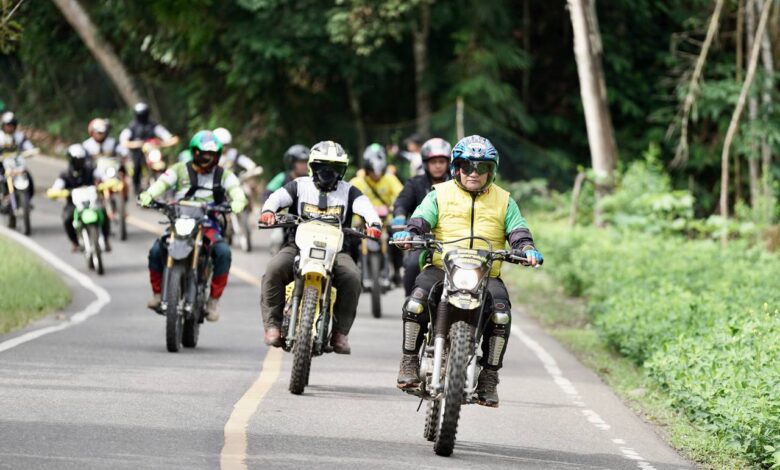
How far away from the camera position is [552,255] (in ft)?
77.4

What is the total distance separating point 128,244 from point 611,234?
884 cm

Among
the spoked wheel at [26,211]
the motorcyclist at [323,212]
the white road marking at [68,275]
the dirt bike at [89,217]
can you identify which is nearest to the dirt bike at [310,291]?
the motorcyclist at [323,212]

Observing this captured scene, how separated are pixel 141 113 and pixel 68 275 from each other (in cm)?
614

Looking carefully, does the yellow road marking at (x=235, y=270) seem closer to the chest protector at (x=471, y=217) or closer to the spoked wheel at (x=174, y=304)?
the spoked wheel at (x=174, y=304)

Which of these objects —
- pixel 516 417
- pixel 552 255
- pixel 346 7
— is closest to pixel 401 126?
pixel 346 7

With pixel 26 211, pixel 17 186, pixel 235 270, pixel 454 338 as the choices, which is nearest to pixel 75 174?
pixel 235 270

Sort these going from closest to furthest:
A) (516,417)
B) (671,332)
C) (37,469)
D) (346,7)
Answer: (37,469) → (516,417) → (671,332) → (346,7)

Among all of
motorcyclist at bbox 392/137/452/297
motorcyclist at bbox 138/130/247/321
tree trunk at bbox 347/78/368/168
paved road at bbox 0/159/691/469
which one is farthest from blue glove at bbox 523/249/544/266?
tree trunk at bbox 347/78/368/168

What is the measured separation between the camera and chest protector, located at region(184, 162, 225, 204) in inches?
577

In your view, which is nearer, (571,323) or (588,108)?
(571,323)

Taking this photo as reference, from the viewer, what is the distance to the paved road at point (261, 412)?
9094 millimetres

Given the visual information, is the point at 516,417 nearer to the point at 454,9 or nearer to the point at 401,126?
the point at 401,126

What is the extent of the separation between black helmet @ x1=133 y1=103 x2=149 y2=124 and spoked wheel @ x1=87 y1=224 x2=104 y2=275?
5.72 m

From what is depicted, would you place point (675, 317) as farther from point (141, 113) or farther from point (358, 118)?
point (358, 118)
